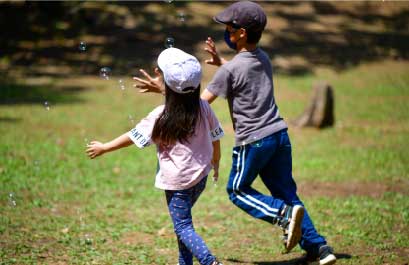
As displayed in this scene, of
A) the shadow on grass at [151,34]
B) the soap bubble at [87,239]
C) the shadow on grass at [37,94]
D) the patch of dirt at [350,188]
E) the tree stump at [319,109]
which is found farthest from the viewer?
the shadow on grass at [151,34]

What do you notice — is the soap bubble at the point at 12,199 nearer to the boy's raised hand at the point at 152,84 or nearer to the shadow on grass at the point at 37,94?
the boy's raised hand at the point at 152,84

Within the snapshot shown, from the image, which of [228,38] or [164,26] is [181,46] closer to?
[164,26]

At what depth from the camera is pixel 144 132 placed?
14.9 ft

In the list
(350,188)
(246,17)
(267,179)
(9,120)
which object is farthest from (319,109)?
(246,17)

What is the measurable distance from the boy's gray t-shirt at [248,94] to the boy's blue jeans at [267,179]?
0.07m

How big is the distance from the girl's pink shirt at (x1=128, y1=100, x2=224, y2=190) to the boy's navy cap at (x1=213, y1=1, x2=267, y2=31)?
30.7 inches

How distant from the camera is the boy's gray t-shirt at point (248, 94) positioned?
504 cm

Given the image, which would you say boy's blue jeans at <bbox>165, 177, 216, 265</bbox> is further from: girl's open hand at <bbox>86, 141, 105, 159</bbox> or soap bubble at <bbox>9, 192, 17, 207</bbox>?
soap bubble at <bbox>9, 192, 17, 207</bbox>

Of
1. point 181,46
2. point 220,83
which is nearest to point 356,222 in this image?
point 220,83

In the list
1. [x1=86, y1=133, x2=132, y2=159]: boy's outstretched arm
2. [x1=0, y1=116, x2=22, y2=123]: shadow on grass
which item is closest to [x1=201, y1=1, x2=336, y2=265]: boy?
[x1=86, y1=133, x2=132, y2=159]: boy's outstretched arm

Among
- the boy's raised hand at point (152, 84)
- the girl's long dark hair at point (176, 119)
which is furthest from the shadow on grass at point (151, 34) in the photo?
the girl's long dark hair at point (176, 119)

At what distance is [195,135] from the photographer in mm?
4625

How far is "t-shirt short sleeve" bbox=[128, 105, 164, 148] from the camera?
178 inches

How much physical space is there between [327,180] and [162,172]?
4.35 meters
